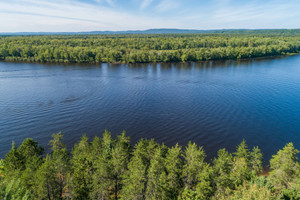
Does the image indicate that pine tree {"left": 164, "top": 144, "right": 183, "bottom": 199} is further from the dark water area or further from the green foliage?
the dark water area

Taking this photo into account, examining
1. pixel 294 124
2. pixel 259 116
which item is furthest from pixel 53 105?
pixel 294 124

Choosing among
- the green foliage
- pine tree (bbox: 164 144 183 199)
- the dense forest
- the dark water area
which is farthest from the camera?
the dark water area

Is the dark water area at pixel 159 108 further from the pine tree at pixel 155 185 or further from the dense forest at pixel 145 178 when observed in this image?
the pine tree at pixel 155 185

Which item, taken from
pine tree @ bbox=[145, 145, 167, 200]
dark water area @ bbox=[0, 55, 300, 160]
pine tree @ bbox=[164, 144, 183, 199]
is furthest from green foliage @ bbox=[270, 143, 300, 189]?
pine tree @ bbox=[145, 145, 167, 200]

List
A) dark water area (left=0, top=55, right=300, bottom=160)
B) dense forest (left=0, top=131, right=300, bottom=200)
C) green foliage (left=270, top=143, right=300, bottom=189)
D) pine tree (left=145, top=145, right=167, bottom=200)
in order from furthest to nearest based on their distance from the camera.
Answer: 1. dark water area (left=0, top=55, right=300, bottom=160)
2. green foliage (left=270, top=143, right=300, bottom=189)
3. pine tree (left=145, top=145, right=167, bottom=200)
4. dense forest (left=0, top=131, right=300, bottom=200)

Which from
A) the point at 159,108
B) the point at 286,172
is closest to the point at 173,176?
the point at 286,172

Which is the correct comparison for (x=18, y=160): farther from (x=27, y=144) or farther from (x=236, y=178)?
(x=236, y=178)

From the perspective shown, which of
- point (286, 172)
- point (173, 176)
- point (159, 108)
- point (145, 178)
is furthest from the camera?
point (159, 108)

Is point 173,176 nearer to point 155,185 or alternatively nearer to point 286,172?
point 155,185

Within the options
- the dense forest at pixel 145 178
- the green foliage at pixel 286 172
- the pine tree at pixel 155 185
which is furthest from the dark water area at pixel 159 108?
the pine tree at pixel 155 185
